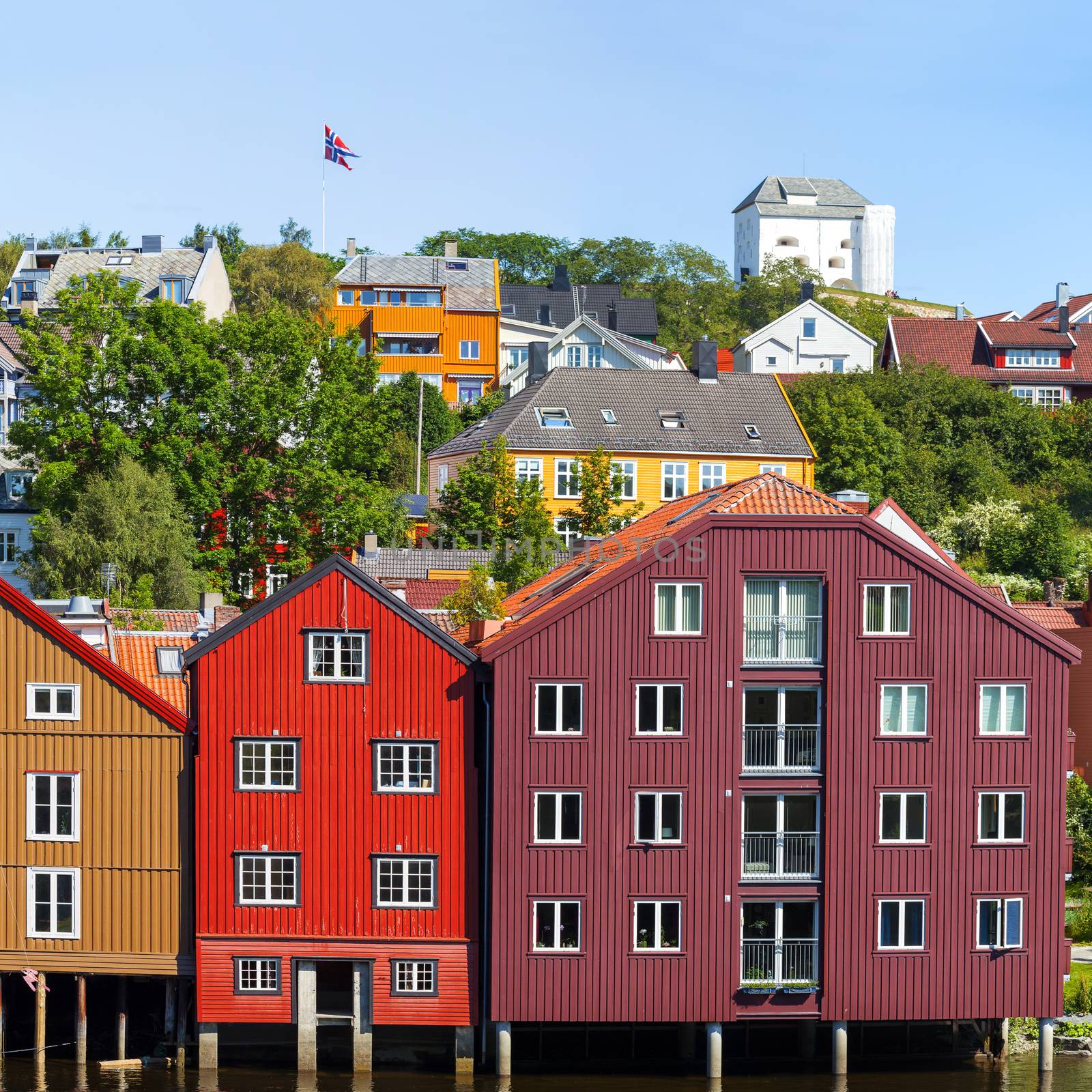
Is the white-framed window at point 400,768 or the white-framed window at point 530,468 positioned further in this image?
the white-framed window at point 530,468

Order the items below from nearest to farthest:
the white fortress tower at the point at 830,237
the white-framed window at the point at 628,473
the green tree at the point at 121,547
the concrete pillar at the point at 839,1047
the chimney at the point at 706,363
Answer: the concrete pillar at the point at 839,1047, the green tree at the point at 121,547, the white-framed window at the point at 628,473, the chimney at the point at 706,363, the white fortress tower at the point at 830,237

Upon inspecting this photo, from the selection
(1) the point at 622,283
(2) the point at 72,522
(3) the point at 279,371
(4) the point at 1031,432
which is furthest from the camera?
(1) the point at 622,283

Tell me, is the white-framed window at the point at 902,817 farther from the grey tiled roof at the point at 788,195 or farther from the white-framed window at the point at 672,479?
the grey tiled roof at the point at 788,195

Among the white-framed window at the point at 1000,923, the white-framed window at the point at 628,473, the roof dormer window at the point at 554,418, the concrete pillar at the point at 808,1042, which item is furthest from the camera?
the roof dormer window at the point at 554,418

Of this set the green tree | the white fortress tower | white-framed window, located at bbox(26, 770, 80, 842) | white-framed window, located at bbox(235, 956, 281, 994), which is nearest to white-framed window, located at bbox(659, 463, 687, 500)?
the green tree

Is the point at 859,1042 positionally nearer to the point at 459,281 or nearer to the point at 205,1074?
the point at 205,1074

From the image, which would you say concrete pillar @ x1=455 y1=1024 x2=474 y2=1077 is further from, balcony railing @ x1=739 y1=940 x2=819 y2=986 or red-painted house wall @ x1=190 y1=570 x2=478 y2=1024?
balcony railing @ x1=739 y1=940 x2=819 y2=986

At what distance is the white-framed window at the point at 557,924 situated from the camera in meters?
44.2

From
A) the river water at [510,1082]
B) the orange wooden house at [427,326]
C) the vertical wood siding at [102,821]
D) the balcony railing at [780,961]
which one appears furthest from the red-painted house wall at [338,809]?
the orange wooden house at [427,326]

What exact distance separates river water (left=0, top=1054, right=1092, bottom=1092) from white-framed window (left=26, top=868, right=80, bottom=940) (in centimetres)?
358

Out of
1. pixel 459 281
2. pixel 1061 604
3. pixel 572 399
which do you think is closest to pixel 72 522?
pixel 572 399

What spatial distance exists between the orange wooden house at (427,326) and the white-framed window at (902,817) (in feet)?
248

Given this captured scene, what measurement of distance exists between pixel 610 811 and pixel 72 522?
37.7 metres

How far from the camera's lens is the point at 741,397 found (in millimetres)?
93625
